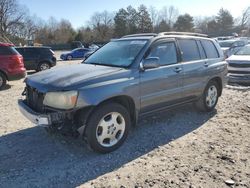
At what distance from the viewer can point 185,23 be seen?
276 feet

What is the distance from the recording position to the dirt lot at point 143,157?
13.2 ft

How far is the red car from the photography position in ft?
35.5

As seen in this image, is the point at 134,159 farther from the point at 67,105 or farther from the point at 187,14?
the point at 187,14

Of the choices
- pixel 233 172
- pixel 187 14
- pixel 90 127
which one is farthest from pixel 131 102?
pixel 187 14

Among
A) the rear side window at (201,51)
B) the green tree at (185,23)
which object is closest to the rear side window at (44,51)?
the rear side window at (201,51)

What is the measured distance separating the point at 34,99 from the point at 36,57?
1246 cm

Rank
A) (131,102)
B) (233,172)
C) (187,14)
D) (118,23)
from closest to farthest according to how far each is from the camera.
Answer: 1. (233,172)
2. (131,102)
3. (118,23)
4. (187,14)

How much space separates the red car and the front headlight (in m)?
7.15

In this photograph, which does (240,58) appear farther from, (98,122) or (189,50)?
(98,122)

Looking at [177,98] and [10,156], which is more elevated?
[177,98]

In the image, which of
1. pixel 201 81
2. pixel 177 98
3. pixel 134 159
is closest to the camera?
pixel 134 159

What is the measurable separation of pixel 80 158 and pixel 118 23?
7617cm

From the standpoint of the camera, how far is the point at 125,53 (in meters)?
5.55

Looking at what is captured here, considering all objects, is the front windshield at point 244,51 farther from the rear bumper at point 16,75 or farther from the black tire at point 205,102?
the rear bumper at point 16,75
